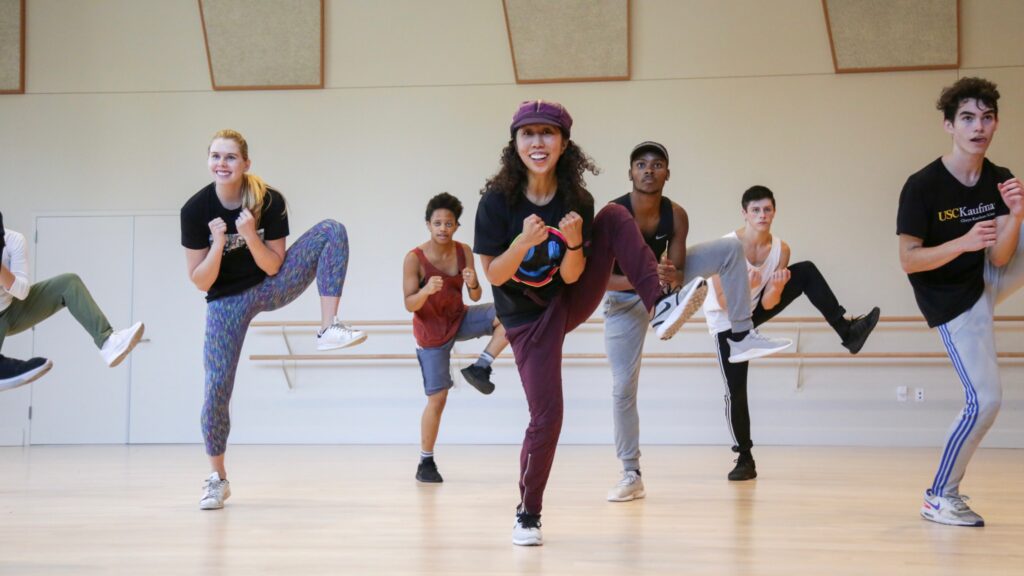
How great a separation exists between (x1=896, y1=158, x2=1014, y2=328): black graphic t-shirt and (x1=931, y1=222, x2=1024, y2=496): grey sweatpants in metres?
0.04

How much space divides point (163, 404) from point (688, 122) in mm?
4653

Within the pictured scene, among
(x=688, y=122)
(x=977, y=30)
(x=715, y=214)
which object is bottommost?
(x=715, y=214)

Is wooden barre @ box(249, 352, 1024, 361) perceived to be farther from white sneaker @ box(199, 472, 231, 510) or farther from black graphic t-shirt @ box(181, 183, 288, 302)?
black graphic t-shirt @ box(181, 183, 288, 302)

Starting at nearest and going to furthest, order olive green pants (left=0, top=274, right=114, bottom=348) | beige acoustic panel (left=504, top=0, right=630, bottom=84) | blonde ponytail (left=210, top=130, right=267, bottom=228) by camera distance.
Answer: blonde ponytail (left=210, top=130, right=267, bottom=228), olive green pants (left=0, top=274, right=114, bottom=348), beige acoustic panel (left=504, top=0, right=630, bottom=84)

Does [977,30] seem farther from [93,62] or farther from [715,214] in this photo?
[93,62]

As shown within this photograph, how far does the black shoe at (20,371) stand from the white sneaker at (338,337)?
3.29ft

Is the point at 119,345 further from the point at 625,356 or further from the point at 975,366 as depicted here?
the point at 975,366

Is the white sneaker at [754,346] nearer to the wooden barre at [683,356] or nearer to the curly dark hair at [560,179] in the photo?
the curly dark hair at [560,179]

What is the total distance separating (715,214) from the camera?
706 cm

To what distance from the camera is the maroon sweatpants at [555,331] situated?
287cm

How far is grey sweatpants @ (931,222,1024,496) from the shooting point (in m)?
3.17

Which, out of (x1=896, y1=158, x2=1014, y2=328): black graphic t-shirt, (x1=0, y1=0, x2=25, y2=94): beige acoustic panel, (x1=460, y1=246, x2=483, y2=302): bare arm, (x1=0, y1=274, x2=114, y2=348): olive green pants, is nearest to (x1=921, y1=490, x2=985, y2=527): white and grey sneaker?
(x1=896, y1=158, x2=1014, y2=328): black graphic t-shirt

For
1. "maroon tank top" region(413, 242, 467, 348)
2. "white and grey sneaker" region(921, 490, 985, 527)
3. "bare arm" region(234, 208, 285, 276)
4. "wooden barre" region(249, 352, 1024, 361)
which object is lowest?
"white and grey sneaker" region(921, 490, 985, 527)

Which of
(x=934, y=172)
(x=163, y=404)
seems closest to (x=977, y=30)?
(x=934, y=172)
